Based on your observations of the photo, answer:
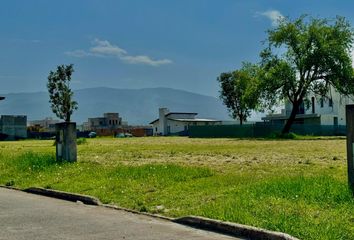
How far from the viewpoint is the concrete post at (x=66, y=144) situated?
19047mm

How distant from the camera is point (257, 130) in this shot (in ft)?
225

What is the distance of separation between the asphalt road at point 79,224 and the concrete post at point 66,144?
7.52 meters

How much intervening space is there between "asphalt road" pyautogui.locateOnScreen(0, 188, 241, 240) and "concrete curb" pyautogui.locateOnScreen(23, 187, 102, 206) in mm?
300

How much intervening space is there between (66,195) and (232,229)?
5.84m

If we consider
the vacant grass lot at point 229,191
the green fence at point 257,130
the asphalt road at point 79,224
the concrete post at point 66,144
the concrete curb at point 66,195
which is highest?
the green fence at point 257,130

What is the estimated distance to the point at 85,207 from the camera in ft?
36.5

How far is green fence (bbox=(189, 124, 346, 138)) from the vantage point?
68250 mm

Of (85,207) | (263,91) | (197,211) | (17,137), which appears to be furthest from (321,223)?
(17,137)

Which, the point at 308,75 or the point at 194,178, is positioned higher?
the point at 308,75

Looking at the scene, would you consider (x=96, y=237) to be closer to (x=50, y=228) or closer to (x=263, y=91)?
(x=50, y=228)

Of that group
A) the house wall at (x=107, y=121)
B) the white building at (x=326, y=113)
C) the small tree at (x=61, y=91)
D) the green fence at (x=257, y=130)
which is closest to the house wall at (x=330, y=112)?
the white building at (x=326, y=113)

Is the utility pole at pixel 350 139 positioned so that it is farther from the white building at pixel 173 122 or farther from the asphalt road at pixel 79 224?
the white building at pixel 173 122

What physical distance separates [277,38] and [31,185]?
45.6 m

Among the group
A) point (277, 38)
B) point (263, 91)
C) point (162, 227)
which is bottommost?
point (162, 227)
